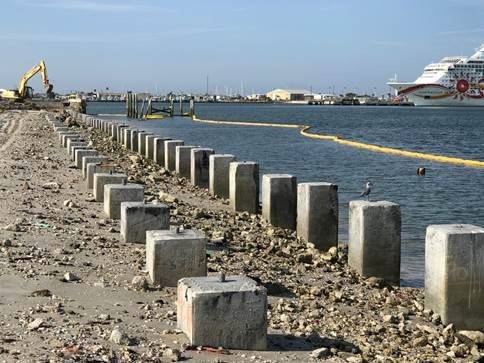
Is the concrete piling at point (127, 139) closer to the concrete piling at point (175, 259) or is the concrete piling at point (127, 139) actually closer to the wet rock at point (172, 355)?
the concrete piling at point (175, 259)

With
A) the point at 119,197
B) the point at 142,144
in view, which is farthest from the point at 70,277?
the point at 142,144

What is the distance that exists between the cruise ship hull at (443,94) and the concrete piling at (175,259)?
460 feet

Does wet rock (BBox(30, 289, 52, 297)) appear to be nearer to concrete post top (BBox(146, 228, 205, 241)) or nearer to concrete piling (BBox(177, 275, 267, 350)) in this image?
concrete post top (BBox(146, 228, 205, 241))

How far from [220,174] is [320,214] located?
489 centimetres

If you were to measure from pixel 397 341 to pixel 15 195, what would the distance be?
27.4 ft

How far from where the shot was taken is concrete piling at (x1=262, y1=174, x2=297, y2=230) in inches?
501

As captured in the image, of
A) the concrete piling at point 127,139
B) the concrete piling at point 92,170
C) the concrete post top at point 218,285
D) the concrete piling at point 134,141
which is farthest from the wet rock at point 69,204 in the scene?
the concrete piling at point 127,139

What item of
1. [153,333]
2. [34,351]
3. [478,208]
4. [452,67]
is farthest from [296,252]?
[452,67]

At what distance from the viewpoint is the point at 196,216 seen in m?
12.8

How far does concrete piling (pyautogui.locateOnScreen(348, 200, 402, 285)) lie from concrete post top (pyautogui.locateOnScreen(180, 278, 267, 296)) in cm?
374

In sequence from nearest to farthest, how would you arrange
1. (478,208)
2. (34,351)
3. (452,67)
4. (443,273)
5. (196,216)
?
(34,351) → (443,273) → (196,216) → (478,208) → (452,67)

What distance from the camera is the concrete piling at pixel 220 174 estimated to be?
15.9m

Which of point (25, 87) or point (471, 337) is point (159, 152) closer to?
point (471, 337)

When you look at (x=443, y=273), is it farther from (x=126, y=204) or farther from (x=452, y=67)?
(x=452, y=67)
